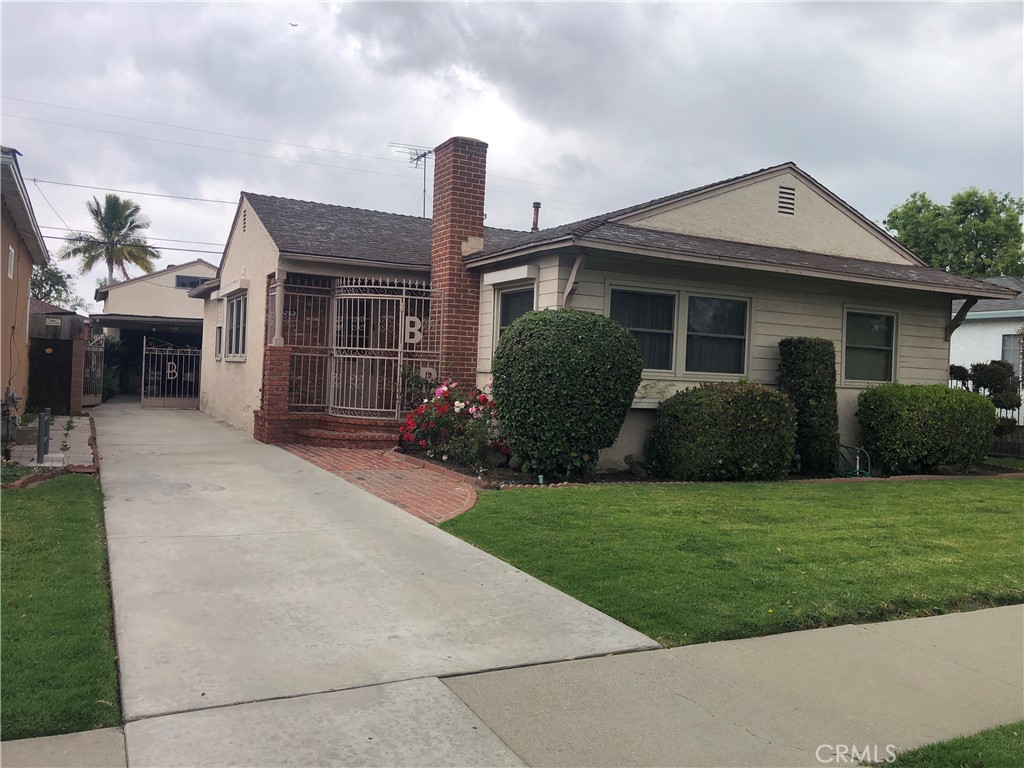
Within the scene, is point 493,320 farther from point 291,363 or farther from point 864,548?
point 864,548

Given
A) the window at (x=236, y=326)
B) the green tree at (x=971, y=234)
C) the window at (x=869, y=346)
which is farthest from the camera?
the green tree at (x=971, y=234)

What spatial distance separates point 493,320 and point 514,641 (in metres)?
8.14

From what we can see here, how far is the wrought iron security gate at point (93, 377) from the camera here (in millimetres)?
21219

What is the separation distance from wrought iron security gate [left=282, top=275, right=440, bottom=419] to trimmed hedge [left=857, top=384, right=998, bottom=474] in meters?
6.79

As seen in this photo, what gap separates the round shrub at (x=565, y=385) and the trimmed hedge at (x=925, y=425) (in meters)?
4.60

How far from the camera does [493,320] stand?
40.9ft

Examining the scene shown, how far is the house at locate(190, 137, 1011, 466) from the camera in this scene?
36.8ft

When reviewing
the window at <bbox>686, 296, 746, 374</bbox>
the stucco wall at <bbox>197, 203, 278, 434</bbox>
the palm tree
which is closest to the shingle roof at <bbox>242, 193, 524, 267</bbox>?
the stucco wall at <bbox>197, 203, 278, 434</bbox>

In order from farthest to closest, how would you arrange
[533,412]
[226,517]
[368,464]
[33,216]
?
[33,216], [368,464], [533,412], [226,517]

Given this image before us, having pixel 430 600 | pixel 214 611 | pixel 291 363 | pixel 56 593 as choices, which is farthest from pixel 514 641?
pixel 291 363

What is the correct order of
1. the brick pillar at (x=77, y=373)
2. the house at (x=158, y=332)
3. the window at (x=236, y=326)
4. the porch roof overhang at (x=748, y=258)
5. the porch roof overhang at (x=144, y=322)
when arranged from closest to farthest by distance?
the porch roof overhang at (x=748, y=258), the window at (x=236, y=326), the brick pillar at (x=77, y=373), the house at (x=158, y=332), the porch roof overhang at (x=144, y=322)

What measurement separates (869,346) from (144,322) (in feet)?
70.7

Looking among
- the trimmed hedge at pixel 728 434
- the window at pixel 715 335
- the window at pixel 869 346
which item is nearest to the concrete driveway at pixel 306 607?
the trimmed hedge at pixel 728 434

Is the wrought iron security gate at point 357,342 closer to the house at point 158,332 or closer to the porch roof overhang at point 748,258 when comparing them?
the porch roof overhang at point 748,258
